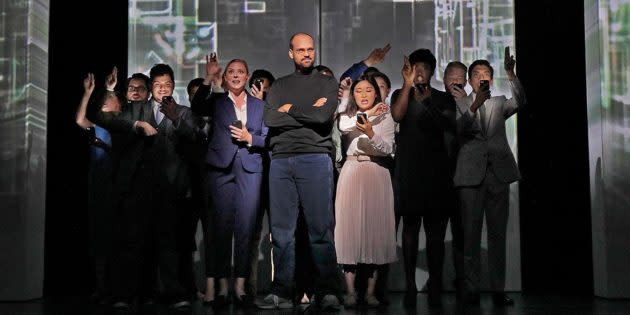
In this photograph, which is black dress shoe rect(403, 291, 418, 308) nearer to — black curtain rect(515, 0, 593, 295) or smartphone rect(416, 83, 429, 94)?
smartphone rect(416, 83, 429, 94)

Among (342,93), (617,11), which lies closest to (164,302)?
(342,93)

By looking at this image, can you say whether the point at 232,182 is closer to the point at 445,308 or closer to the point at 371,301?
the point at 371,301

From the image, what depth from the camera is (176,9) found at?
6.59 m

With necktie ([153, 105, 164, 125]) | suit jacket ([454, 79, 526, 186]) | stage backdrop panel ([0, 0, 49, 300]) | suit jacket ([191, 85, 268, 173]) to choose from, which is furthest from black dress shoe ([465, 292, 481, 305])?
stage backdrop panel ([0, 0, 49, 300])

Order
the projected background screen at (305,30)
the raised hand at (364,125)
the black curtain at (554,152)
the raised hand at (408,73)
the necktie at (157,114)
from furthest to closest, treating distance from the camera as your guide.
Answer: the projected background screen at (305,30)
the black curtain at (554,152)
the necktie at (157,114)
the raised hand at (408,73)
the raised hand at (364,125)

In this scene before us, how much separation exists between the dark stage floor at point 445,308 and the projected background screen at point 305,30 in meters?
1.78

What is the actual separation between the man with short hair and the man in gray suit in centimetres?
96

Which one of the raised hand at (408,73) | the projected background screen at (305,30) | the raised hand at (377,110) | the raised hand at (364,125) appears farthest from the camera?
the projected background screen at (305,30)

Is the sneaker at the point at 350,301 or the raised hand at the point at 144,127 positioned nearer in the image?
the sneaker at the point at 350,301

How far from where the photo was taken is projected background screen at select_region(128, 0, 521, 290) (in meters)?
6.48

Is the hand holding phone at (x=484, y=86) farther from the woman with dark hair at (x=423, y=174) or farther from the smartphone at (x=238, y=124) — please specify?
the smartphone at (x=238, y=124)

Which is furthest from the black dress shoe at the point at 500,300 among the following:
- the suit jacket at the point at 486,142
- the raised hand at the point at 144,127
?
the raised hand at the point at 144,127

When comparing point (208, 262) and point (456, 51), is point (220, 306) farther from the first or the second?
point (456, 51)

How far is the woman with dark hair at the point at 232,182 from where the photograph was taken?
5062 mm
